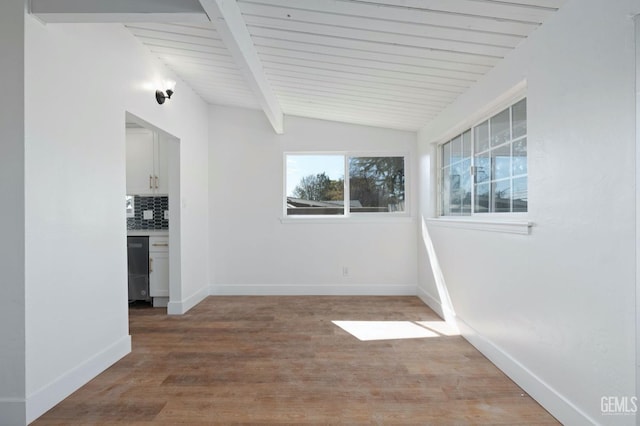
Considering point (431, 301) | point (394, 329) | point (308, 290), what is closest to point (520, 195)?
point (394, 329)

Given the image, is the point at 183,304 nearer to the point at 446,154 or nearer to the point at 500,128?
the point at 446,154

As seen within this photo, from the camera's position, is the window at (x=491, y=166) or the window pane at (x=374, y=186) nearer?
the window at (x=491, y=166)

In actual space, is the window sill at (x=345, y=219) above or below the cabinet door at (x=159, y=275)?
above

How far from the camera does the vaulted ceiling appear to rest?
5.99 ft

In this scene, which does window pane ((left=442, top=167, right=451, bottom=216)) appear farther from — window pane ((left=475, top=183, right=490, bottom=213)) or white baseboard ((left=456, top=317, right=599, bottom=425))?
white baseboard ((left=456, top=317, right=599, bottom=425))

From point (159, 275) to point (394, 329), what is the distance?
2676 mm

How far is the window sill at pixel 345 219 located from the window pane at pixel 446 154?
921 millimetres

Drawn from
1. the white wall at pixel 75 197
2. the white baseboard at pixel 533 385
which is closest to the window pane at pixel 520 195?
the white baseboard at pixel 533 385

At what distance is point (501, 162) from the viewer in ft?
8.09

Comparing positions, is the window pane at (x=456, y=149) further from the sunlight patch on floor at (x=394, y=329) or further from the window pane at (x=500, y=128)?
the sunlight patch on floor at (x=394, y=329)

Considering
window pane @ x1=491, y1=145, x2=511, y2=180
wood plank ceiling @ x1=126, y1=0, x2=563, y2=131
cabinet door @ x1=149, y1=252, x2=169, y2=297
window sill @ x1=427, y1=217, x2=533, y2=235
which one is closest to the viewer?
wood plank ceiling @ x1=126, y1=0, x2=563, y2=131

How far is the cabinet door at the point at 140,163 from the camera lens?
3861 mm

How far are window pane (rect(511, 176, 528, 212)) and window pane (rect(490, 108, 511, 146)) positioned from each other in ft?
1.18

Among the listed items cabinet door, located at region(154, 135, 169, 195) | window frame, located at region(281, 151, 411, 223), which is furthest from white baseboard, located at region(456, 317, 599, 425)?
cabinet door, located at region(154, 135, 169, 195)
